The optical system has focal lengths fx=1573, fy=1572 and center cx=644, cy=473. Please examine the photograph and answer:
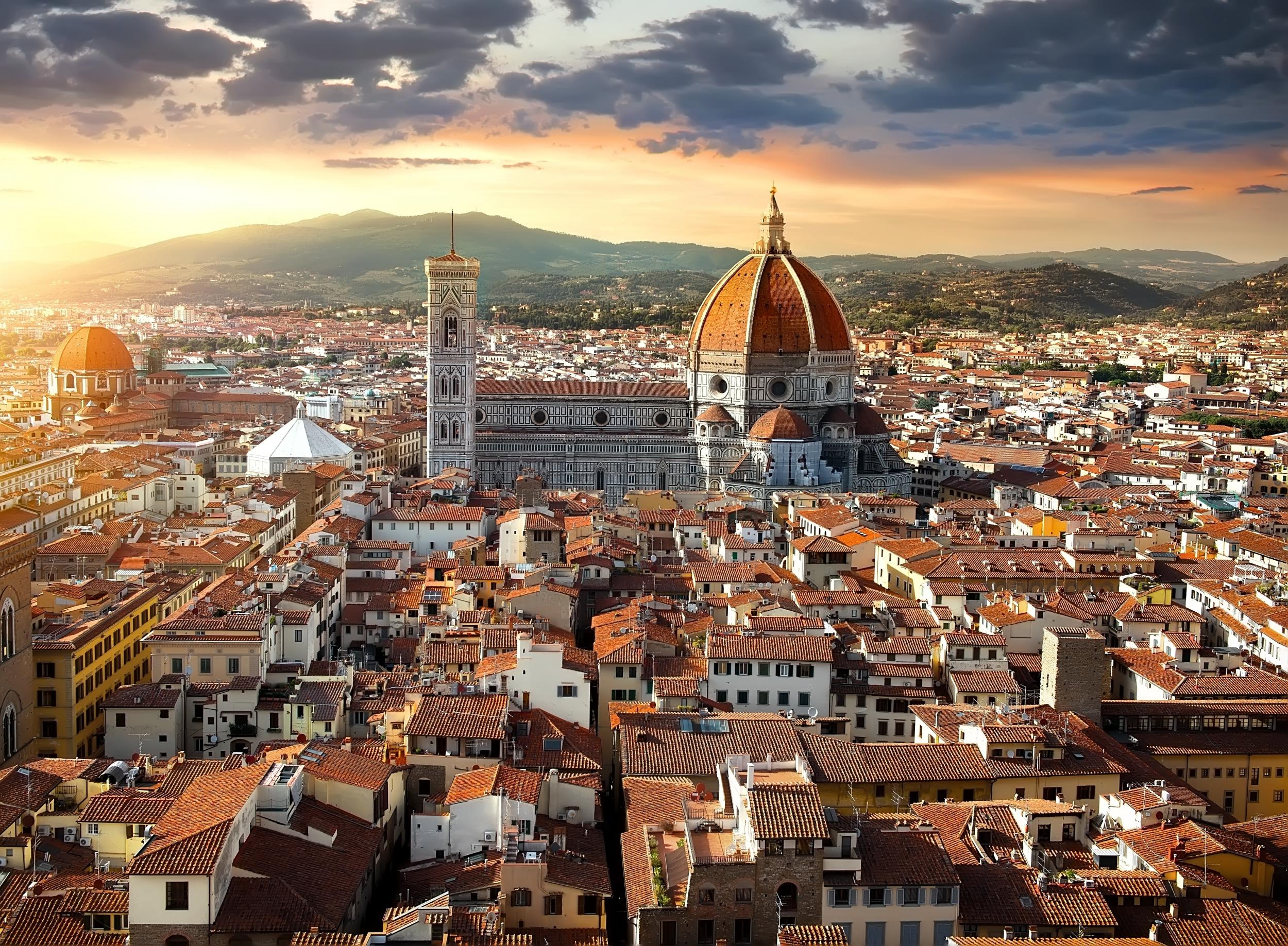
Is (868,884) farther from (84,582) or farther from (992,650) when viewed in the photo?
(84,582)

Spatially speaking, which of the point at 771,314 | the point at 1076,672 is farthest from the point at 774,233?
the point at 1076,672

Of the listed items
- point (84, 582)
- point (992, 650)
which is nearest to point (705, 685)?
point (992, 650)

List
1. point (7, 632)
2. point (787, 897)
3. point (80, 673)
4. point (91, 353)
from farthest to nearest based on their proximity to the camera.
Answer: point (91, 353)
point (80, 673)
point (7, 632)
point (787, 897)

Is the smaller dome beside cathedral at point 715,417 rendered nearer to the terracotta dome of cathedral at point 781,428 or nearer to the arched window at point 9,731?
the terracotta dome of cathedral at point 781,428

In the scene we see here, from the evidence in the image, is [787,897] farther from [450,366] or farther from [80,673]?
[450,366]

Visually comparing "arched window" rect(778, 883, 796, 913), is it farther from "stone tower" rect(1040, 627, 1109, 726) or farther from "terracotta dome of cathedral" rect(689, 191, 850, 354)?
"terracotta dome of cathedral" rect(689, 191, 850, 354)

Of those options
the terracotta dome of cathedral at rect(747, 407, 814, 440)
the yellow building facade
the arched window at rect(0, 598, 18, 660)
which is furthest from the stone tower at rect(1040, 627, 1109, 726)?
the terracotta dome of cathedral at rect(747, 407, 814, 440)
